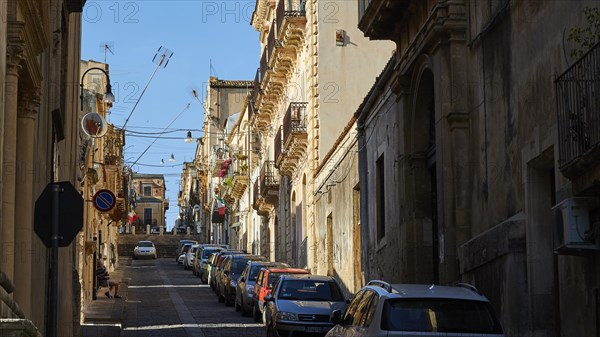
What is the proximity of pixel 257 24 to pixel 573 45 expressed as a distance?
46.3m

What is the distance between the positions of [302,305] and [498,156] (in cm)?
651

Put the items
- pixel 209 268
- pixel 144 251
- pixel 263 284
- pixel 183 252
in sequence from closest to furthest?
pixel 263 284, pixel 209 268, pixel 183 252, pixel 144 251

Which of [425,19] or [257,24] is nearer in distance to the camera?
[425,19]

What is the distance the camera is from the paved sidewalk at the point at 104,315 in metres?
24.7

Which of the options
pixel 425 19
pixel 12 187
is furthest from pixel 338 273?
pixel 12 187

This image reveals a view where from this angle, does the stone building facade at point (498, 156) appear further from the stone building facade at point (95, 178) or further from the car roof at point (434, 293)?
the stone building facade at point (95, 178)

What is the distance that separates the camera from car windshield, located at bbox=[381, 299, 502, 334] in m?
12.6

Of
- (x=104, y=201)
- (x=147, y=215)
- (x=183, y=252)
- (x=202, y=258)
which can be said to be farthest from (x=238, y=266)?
(x=147, y=215)

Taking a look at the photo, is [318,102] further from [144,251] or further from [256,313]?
[144,251]

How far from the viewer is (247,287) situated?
103 feet

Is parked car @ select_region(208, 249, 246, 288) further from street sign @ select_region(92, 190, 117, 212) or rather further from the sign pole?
the sign pole

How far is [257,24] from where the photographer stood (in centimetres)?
5962

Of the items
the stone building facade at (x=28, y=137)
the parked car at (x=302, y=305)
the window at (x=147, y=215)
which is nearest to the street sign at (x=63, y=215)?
the stone building facade at (x=28, y=137)

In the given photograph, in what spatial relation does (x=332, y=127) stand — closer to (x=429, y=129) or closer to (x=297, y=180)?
(x=297, y=180)
